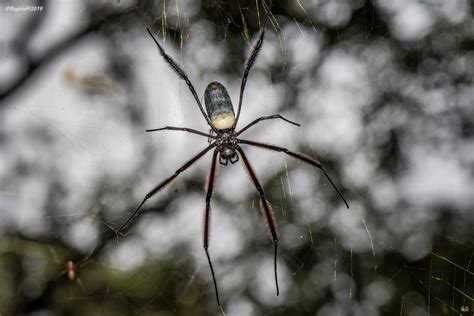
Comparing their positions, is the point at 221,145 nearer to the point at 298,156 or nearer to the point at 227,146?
the point at 227,146

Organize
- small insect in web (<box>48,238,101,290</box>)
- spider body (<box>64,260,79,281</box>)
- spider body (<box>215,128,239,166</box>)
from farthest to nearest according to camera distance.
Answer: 1. spider body (<box>64,260,79,281</box>)
2. small insect in web (<box>48,238,101,290</box>)
3. spider body (<box>215,128,239,166</box>)

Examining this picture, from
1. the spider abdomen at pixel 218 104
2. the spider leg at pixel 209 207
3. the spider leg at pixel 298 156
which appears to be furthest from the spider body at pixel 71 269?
the spider abdomen at pixel 218 104

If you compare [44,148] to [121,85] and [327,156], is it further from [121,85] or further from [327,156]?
[327,156]

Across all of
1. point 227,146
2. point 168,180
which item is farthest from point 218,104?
point 168,180

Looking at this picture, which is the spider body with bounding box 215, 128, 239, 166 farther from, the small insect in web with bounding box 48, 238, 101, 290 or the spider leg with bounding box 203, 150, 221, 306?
the small insect in web with bounding box 48, 238, 101, 290

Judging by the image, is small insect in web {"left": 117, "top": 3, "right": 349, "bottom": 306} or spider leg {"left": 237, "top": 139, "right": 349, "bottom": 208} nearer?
small insect in web {"left": 117, "top": 3, "right": 349, "bottom": 306}

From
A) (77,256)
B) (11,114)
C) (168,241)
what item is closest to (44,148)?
(11,114)

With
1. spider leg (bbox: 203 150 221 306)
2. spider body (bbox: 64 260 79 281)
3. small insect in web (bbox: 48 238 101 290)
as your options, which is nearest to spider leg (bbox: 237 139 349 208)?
spider leg (bbox: 203 150 221 306)
